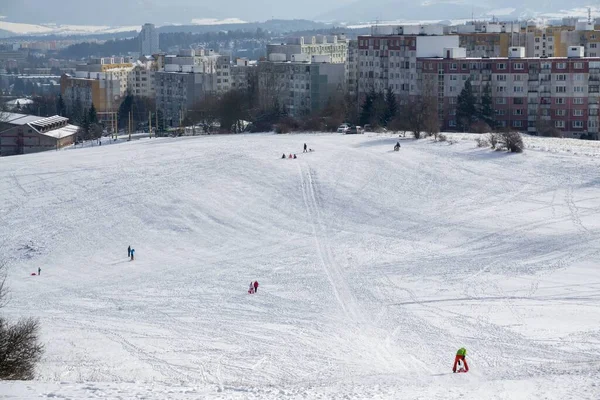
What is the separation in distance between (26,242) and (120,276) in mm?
5183

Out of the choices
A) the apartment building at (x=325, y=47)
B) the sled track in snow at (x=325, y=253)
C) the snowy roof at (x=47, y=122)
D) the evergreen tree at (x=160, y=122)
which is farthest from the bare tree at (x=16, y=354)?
the apartment building at (x=325, y=47)

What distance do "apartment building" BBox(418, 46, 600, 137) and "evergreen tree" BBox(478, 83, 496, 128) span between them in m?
0.77

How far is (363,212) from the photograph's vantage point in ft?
132

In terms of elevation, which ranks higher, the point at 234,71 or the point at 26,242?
the point at 234,71

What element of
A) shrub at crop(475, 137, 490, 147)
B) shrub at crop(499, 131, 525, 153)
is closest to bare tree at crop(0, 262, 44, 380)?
shrub at crop(499, 131, 525, 153)

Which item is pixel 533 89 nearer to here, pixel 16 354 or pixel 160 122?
pixel 160 122

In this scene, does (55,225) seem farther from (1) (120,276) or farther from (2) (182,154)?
(2) (182,154)

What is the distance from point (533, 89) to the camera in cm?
5944

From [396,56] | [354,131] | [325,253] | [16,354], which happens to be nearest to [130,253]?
[325,253]

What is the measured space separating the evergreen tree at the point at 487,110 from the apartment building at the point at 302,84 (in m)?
14.5

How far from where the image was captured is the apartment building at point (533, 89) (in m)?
58.5

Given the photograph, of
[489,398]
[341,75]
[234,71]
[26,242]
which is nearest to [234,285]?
[26,242]

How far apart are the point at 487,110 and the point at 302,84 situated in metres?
17.8

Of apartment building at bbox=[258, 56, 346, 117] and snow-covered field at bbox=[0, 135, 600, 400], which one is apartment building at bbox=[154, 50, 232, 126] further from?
snow-covered field at bbox=[0, 135, 600, 400]
